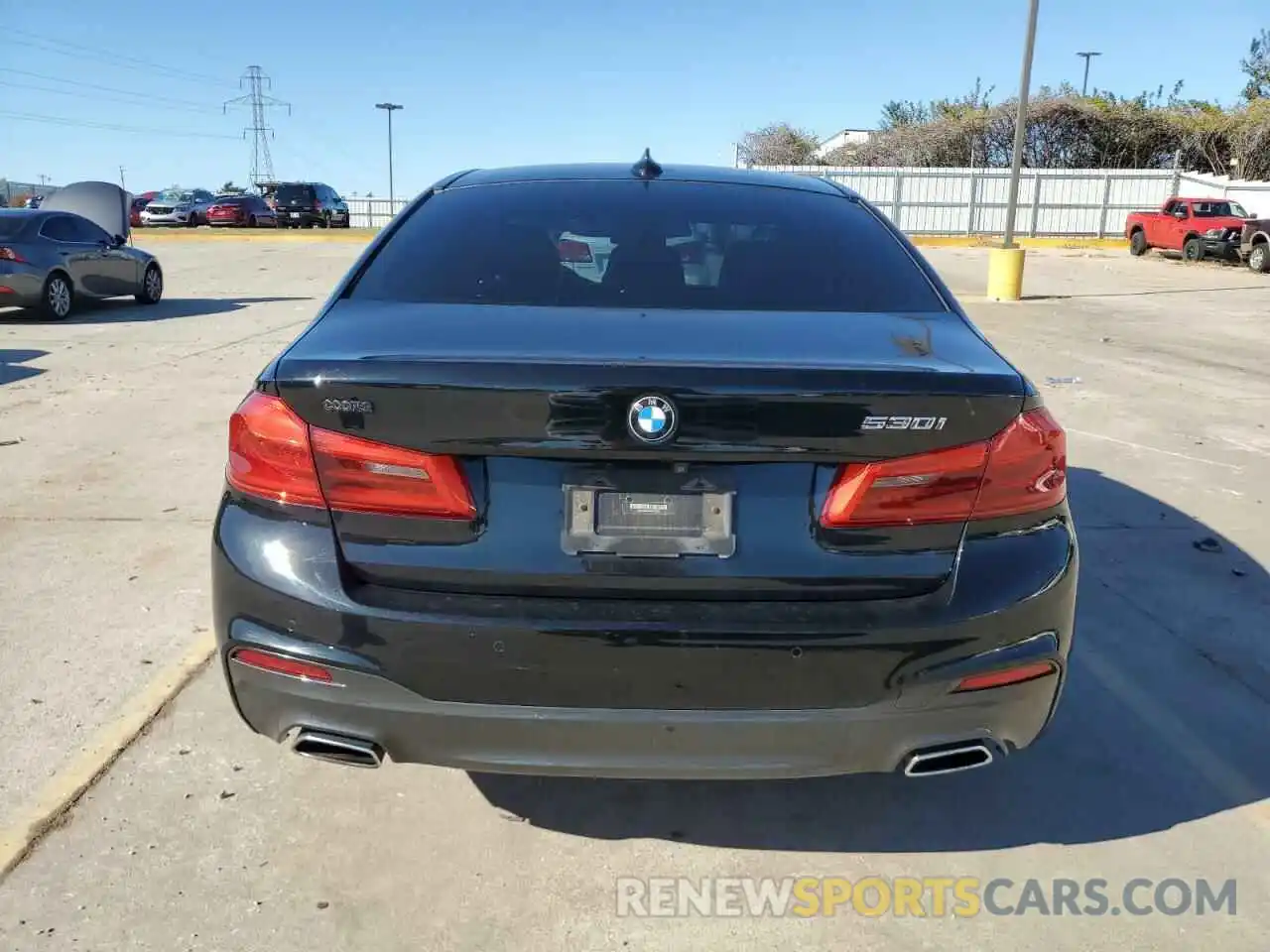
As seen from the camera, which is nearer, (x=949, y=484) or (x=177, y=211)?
(x=949, y=484)

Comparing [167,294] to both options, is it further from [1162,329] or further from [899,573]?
[899,573]

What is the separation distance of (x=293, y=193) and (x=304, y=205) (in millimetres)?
627

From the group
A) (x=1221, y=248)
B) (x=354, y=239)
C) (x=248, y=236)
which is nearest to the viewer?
(x=1221, y=248)

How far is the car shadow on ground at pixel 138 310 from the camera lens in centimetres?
1380

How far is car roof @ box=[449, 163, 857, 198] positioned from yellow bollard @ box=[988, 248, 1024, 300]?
1471cm

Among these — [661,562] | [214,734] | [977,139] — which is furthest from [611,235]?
[977,139]

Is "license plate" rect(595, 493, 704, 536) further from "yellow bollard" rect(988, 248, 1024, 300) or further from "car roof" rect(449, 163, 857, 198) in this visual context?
"yellow bollard" rect(988, 248, 1024, 300)

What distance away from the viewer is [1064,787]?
3029 millimetres

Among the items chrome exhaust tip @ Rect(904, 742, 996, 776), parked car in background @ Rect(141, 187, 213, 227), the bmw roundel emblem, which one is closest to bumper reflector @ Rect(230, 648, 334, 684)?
the bmw roundel emblem

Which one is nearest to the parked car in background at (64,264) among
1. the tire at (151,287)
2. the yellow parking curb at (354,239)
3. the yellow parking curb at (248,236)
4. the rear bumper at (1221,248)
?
the tire at (151,287)

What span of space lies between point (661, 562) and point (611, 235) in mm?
1287

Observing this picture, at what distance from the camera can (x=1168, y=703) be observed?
3531 mm

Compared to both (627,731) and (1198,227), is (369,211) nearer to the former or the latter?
(1198,227)

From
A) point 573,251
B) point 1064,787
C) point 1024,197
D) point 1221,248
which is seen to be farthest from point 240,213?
point 1064,787
